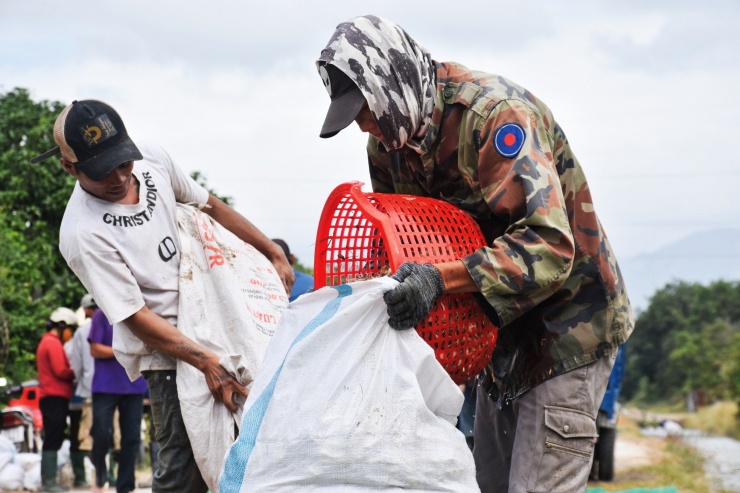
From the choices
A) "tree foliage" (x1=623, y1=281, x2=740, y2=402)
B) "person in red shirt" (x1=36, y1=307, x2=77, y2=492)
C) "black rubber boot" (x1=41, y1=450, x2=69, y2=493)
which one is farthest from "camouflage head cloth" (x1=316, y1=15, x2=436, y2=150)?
"tree foliage" (x1=623, y1=281, x2=740, y2=402)

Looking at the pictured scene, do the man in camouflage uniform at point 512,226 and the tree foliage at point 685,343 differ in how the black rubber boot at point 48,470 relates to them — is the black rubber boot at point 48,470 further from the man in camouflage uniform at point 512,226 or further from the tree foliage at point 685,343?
the tree foliage at point 685,343

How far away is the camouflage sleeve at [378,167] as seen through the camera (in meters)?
3.56

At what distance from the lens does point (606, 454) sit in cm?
1151

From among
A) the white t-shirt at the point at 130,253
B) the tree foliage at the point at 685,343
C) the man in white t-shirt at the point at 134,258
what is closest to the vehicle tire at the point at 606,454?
the man in white t-shirt at the point at 134,258

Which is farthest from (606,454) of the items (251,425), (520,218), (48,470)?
(251,425)

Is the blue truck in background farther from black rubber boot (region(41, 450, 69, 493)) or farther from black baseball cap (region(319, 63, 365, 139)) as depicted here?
black baseball cap (region(319, 63, 365, 139))

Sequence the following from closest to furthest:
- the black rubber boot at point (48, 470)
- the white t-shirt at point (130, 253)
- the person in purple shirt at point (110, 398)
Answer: the white t-shirt at point (130, 253) < the person in purple shirt at point (110, 398) < the black rubber boot at point (48, 470)

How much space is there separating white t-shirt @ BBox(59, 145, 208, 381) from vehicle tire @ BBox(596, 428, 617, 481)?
8.32 metres

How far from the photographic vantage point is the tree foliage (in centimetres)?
4212

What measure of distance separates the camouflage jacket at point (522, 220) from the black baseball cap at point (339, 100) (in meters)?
0.28

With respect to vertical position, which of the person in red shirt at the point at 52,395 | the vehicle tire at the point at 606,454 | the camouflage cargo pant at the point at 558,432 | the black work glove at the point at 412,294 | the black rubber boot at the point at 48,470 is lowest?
the vehicle tire at the point at 606,454

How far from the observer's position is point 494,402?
3.56 metres

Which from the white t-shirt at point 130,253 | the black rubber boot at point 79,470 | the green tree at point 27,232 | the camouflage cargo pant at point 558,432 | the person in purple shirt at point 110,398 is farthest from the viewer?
the green tree at point 27,232

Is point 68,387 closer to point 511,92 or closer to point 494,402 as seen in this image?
point 494,402
